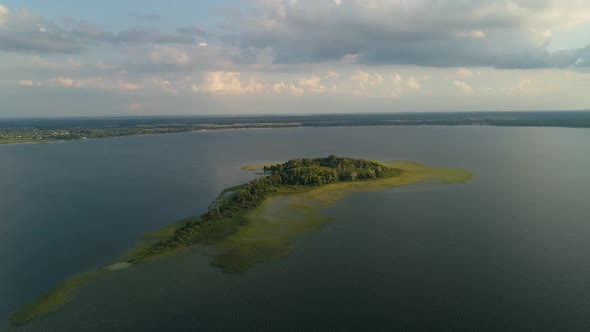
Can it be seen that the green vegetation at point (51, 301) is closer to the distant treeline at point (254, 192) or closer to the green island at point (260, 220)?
the green island at point (260, 220)

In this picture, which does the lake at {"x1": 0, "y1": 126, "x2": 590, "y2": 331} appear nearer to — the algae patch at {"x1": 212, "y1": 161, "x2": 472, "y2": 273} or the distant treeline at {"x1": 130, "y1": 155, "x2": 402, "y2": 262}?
the algae patch at {"x1": 212, "y1": 161, "x2": 472, "y2": 273}

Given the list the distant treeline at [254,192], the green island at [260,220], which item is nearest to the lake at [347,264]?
the green island at [260,220]

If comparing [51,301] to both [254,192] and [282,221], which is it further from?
[254,192]

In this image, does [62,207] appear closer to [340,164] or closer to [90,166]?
[90,166]

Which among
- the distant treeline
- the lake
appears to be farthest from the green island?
the lake

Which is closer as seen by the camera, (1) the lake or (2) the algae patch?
(1) the lake
